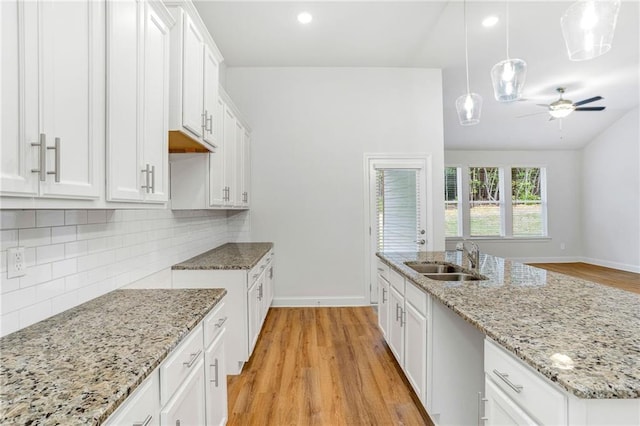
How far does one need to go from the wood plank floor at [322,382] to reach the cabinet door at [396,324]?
0.23 metres

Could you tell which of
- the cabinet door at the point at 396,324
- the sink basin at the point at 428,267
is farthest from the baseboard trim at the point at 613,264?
the cabinet door at the point at 396,324

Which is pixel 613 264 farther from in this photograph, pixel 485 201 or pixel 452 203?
pixel 452 203

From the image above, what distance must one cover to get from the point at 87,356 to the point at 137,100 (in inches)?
41.0

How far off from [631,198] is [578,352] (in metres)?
8.03

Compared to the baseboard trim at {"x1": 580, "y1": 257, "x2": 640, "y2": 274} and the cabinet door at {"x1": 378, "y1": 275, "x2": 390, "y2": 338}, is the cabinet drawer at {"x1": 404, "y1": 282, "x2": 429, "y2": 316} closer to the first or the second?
the cabinet door at {"x1": 378, "y1": 275, "x2": 390, "y2": 338}

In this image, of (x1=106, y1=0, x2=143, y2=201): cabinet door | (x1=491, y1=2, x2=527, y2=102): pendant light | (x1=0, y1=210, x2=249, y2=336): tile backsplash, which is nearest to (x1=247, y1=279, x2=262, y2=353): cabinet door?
(x1=0, y1=210, x2=249, y2=336): tile backsplash

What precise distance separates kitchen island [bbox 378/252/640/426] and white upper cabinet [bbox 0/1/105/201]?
154cm

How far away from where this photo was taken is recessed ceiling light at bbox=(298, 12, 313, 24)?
10.6 feet

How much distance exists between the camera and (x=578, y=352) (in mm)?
1015

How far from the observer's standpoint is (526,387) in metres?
1.04

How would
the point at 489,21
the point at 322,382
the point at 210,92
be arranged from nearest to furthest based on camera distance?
the point at 210,92 < the point at 322,382 < the point at 489,21

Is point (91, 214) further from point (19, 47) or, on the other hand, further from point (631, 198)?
point (631, 198)

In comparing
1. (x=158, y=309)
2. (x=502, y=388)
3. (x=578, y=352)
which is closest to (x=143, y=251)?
(x=158, y=309)

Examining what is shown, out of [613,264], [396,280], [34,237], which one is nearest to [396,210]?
[396,280]
